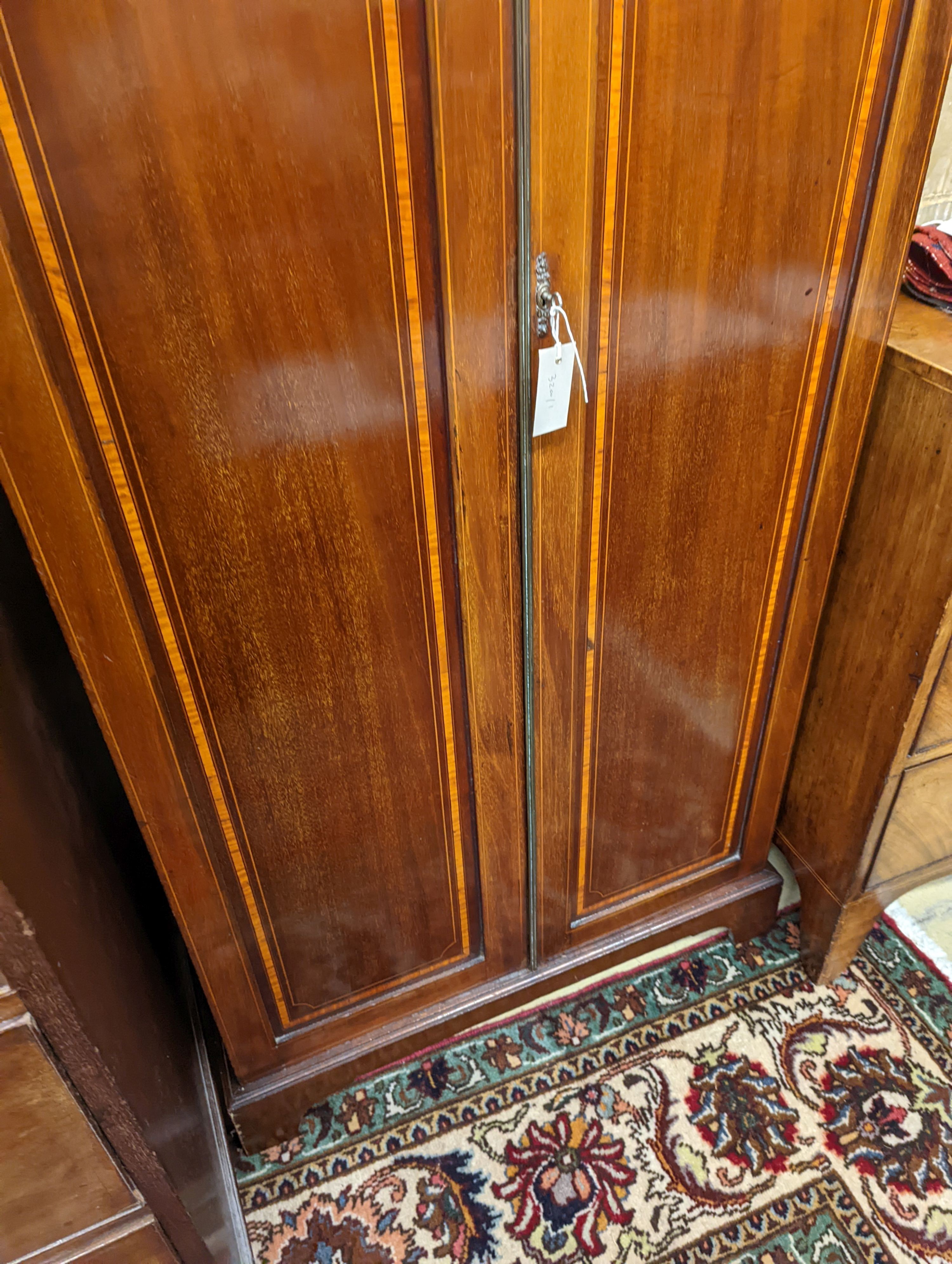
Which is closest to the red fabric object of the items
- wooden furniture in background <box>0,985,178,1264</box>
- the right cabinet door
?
the right cabinet door

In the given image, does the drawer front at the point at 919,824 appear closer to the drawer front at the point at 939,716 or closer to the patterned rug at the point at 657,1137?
the drawer front at the point at 939,716

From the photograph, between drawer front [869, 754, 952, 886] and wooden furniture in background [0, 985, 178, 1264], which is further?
drawer front [869, 754, 952, 886]

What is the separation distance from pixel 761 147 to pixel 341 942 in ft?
2.97

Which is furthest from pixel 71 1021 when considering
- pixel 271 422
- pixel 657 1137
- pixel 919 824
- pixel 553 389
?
pixel 919 824

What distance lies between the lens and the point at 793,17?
0.68m

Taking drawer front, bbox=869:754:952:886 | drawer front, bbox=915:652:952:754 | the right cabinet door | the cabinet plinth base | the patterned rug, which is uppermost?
the right cabinet door

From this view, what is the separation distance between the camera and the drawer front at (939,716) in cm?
101

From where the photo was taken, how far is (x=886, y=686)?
3.44ft

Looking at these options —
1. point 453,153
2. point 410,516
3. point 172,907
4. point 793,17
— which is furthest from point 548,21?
point 172,907

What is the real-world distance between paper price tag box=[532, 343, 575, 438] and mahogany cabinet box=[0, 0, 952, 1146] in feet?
0.03

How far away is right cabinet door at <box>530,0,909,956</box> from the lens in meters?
0.67

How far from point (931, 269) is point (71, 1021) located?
1.11m

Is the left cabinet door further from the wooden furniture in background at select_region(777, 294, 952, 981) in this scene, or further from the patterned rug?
the wooden furniture in background at select_region(777, 294, 952, 981)

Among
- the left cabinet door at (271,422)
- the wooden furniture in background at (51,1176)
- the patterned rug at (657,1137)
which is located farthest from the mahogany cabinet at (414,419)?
the wooden furniture in background at (51,1176)
